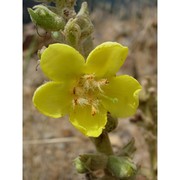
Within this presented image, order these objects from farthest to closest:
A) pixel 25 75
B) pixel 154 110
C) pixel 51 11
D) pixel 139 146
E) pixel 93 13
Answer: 1. pixel 93 13
2. pixel 25 75
3. pixel 139 146
4. pixel 154 110
5. pixel 51 11

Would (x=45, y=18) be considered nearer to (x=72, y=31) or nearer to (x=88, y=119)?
(x=72, y=31)

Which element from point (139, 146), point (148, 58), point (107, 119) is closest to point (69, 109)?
point (107, 119)

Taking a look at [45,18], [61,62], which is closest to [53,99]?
[61,62]

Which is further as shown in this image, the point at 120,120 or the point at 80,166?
the point at 120,120

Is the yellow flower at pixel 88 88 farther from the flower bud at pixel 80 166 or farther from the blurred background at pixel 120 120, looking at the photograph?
the blurred background at pixel 120 120

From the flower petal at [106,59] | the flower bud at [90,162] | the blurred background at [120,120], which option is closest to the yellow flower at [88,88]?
the flower petal at [106,59]

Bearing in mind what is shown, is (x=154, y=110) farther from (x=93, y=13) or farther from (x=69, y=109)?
(x=93, y=13)

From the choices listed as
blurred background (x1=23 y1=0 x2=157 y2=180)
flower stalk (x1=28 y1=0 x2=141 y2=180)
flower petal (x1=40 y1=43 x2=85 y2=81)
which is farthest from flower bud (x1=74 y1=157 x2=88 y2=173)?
blurred background (x1=23 y1=0 x2=157 y2=180)
